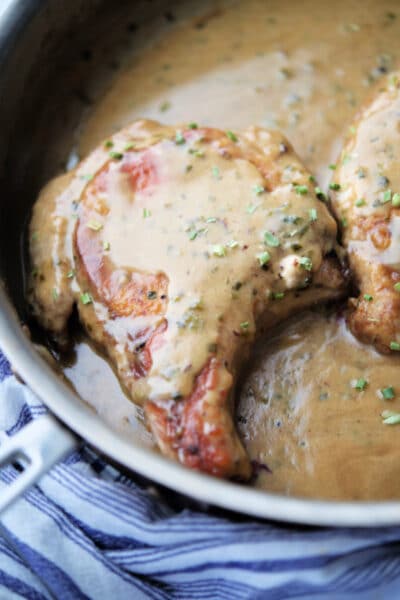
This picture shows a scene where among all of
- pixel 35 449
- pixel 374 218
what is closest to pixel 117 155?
pixel 374 218

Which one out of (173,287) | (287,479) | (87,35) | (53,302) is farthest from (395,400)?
(87,35)

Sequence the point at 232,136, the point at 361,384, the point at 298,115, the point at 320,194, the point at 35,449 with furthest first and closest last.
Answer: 1. the point at 298,115
2. the point at 232,136
3. the point at 320,194
4. the point at 361,384
5. the point at 35,449

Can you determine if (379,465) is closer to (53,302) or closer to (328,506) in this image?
(328,506)

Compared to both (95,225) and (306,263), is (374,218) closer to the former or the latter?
(306,263)

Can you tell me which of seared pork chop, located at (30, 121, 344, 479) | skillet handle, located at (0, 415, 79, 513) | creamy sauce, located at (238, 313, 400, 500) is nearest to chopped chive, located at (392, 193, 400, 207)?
seared pork chop, located at (30, 121, 344, 479)

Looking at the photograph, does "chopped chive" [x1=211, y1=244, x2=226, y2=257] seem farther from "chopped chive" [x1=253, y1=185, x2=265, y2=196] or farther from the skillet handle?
the skillet handle

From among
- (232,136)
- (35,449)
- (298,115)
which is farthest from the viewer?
(298,115)
